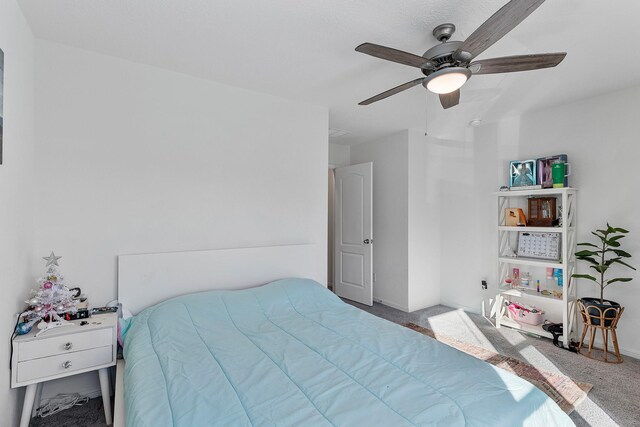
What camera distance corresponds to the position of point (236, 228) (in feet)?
9.27

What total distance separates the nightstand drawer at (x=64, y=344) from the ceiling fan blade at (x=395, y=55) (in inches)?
86.6

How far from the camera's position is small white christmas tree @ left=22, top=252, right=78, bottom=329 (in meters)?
1.79

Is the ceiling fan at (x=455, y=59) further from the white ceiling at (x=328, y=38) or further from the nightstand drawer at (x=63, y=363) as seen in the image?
the nightstand drawer at (x=63, y=363)

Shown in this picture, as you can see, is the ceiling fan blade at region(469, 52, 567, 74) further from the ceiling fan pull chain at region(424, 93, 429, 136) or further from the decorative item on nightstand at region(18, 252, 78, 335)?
the decorative item on nightstand at region(18, 252, 78, 335)

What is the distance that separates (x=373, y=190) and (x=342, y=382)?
347 centimetres

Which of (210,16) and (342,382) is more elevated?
(210,16)

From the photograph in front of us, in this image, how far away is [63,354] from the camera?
5.82 ft

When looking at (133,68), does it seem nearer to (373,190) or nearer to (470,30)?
(470,30)

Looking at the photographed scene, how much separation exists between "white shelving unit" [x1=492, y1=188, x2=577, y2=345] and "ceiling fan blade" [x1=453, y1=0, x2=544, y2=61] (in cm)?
216

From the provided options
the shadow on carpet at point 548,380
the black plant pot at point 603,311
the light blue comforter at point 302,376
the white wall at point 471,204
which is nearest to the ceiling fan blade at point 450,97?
the light blue comforter at point 302,376

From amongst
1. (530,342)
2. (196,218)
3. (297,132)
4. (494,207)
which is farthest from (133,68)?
(530,342)

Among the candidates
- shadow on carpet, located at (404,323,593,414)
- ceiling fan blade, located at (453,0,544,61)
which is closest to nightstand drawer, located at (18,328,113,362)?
ceiling fan blade, located at (453,0,544,61)

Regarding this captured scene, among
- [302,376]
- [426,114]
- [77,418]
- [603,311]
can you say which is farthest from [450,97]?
[77,418]

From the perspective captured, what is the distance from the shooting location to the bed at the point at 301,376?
46.8 inches
